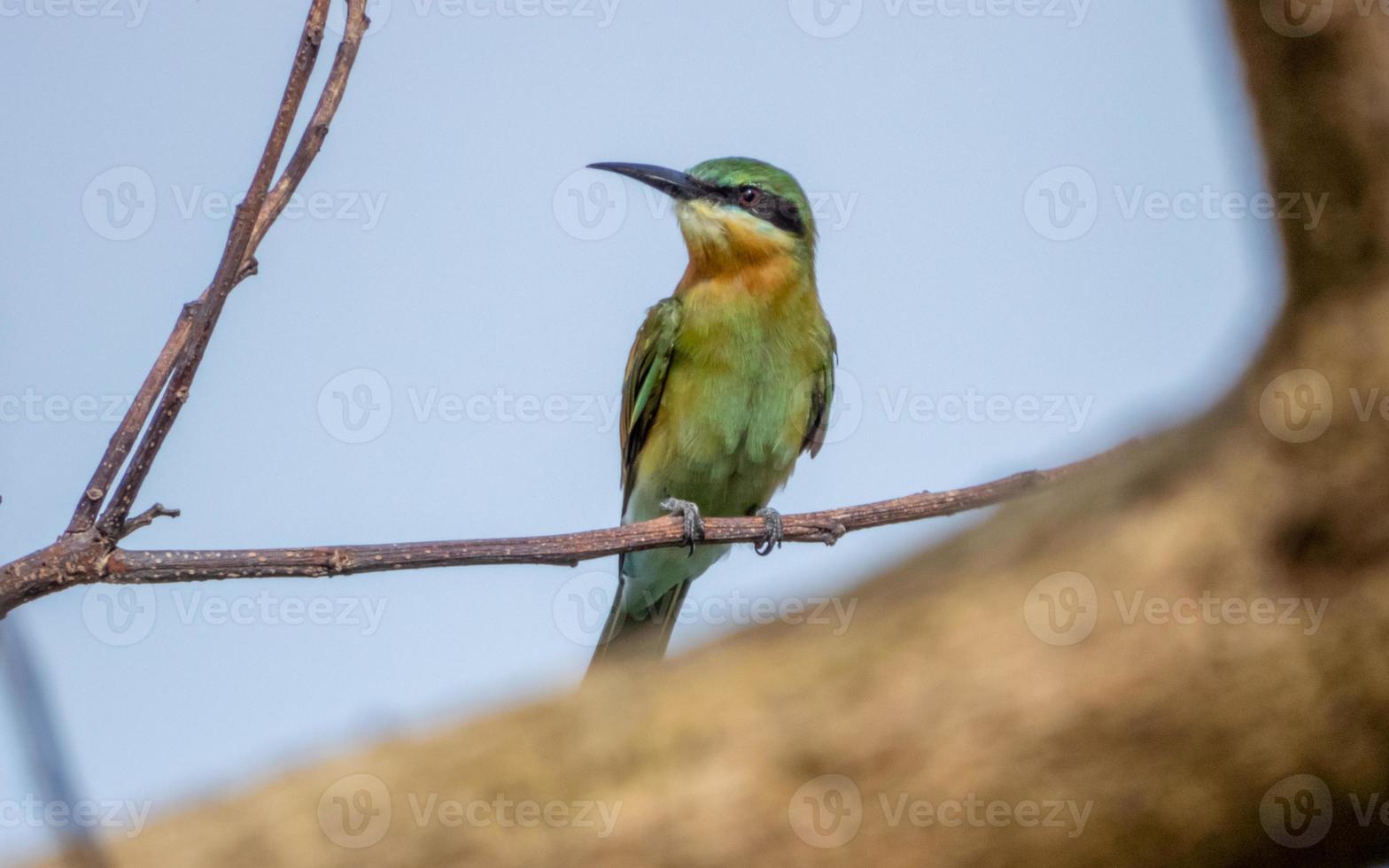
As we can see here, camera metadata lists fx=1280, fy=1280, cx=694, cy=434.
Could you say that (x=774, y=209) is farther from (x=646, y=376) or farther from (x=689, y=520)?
(x=689, y=520)

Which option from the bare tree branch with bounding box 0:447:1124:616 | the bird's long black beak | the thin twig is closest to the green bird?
the bird's long black beak

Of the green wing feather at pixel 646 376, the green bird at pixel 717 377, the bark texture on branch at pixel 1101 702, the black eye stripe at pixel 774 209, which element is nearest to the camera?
the bark texture on branch at pixel 1101 702

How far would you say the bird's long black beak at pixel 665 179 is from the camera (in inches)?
244

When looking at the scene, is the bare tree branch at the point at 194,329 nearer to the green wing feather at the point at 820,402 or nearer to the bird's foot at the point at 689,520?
the bird's foot at the point at 689,520

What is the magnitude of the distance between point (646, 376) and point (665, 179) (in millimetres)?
961

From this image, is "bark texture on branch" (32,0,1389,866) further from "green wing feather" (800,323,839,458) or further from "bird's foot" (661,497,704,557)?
"green wing feather" (800,323,839,458)

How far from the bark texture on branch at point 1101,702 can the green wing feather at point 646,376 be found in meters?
3.92

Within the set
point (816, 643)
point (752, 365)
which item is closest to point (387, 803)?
point (816, 643)

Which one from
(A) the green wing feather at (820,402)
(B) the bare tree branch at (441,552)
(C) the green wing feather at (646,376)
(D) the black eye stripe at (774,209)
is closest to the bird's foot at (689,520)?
(B) the bare tree branch at (441,552)

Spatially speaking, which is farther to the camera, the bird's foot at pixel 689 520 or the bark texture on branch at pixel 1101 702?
the bird's foot at pixel 689 520

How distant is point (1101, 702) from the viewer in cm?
204

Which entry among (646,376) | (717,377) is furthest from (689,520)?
(646,376)

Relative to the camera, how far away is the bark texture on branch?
1971mm

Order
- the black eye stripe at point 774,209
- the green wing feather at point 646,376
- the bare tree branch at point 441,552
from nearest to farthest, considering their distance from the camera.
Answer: the bare tree branch at point 441,552, the green wing feather at point 646,376, the black eye stripe at point 774,209
